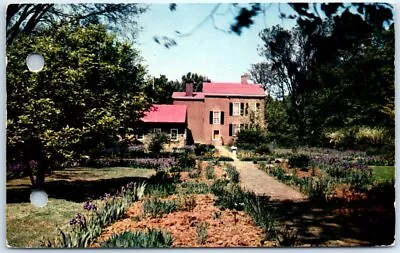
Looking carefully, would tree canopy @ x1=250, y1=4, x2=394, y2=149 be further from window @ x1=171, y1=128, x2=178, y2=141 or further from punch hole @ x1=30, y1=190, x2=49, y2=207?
punch hole @ x1=30, y1=190, x2=49, y2=207

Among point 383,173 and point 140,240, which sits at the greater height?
point 383,173

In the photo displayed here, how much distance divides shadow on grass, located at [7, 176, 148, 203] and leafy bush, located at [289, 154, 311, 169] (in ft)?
4.67

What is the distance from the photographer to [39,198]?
182 inches

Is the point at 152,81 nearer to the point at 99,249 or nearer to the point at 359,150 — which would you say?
the point at 99,249

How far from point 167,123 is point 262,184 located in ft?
3.51

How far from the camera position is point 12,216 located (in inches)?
177

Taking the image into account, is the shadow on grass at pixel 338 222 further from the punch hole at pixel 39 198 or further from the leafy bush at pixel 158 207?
the punch hole at pixel 39 198

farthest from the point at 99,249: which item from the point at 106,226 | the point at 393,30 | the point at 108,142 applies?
the point at 393,30

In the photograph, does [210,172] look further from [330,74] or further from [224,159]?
[330,74]

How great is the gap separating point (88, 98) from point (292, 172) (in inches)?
81.2

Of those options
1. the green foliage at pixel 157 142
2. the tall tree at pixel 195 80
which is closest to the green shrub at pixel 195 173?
the green foliage at pixel 157 142

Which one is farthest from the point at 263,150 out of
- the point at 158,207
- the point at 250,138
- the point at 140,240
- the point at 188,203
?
the point at 140,240

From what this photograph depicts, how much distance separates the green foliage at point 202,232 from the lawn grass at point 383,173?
1644mm

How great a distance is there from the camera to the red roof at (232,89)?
4754 mm
